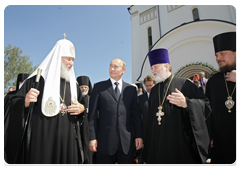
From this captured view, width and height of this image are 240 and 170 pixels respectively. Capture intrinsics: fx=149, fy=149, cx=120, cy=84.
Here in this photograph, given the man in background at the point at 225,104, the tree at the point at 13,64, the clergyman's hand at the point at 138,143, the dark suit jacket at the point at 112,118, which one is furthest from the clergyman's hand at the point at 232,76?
the tree at the point at 13,64

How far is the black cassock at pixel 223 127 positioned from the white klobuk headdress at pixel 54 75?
2439 mm

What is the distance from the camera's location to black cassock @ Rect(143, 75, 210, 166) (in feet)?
7.42

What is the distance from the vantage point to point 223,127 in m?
2.41

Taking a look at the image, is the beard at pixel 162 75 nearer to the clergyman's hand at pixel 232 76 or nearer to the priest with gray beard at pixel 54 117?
the clergyman's hand at pixel 232 76

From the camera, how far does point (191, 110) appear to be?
2.28 meters

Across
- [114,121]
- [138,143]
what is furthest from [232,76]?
[114,121]

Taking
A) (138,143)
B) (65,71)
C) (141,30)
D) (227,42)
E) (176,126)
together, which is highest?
(141,30)

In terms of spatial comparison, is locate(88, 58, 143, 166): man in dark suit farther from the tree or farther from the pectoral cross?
the tree

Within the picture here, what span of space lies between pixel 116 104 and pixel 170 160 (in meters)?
1.21

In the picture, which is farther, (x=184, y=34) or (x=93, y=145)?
(x=184, y=34)

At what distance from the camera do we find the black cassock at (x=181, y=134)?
226 centimetres

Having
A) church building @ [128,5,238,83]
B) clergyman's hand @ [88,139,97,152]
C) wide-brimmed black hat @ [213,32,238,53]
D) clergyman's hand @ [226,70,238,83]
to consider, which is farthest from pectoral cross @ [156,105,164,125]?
church building @ [128,5,238,83]

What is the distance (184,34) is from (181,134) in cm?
915

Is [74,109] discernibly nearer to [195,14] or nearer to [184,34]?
[184,34]
